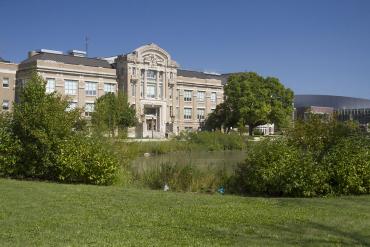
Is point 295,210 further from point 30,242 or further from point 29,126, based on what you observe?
point 29,126

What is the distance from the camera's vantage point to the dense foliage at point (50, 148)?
15352 mm

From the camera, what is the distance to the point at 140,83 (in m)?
73.3

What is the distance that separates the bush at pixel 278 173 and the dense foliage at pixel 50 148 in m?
4.36

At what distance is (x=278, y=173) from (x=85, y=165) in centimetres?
616

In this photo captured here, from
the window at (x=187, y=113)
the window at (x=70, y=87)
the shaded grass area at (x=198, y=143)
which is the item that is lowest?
the shaded grass area at (x=198, y=143)

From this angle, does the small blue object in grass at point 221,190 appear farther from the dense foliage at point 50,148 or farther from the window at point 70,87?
the window at point 70,87

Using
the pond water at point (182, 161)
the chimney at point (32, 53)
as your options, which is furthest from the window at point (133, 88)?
the pond water at point (182, 161)

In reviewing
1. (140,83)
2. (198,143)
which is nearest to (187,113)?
(140,83)

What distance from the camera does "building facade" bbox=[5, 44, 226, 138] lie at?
66.2m

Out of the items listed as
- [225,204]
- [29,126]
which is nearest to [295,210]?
[225,204]

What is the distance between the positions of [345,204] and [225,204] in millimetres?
2727

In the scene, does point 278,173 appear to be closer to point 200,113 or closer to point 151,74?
point 151,74

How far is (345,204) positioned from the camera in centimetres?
1086

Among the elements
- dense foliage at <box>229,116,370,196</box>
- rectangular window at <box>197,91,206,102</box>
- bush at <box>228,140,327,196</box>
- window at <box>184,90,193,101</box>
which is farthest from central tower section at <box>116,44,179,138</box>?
bush at <box>228,140,327,196</box>
